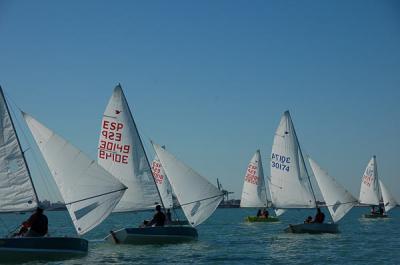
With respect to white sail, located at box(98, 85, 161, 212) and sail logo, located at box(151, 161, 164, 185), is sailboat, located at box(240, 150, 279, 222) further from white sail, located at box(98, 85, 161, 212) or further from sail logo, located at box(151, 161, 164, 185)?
white sail, located at box(98, 85, 161, 212)

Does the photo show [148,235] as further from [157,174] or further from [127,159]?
[157,174]

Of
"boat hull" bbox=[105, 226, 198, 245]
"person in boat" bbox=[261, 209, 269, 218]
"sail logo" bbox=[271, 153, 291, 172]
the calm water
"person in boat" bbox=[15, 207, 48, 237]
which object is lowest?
the calm water

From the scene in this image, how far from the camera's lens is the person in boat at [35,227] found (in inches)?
941

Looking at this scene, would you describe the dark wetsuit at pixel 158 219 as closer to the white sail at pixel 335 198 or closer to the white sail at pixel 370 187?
the white sail at pixel 335 198

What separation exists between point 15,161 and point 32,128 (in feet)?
11.4

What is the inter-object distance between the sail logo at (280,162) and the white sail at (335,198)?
2.61 m

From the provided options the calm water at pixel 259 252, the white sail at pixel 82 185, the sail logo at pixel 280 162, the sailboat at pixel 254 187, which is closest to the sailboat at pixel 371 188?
the sailboat at pixel 254 187

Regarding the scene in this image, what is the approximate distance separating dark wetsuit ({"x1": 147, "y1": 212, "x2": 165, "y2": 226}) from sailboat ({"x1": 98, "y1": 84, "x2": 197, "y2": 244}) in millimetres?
660

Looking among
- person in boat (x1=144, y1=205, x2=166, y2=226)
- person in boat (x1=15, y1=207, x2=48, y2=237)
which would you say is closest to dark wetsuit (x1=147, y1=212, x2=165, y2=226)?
person in boat (x1=144, y1=205, x2=166, y2=226)

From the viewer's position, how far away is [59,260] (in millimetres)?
24328

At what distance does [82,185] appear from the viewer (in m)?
26.8

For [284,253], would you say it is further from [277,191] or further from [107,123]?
[277,191]

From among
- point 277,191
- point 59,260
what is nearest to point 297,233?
point 277,191

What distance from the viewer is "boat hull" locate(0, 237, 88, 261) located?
2339 cm
